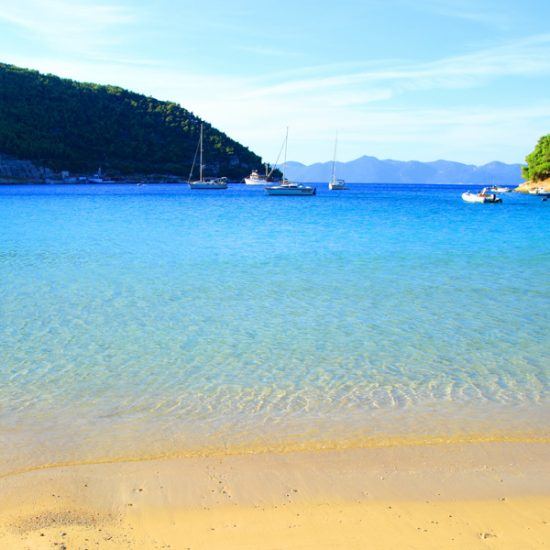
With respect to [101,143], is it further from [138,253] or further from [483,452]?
[483,452]

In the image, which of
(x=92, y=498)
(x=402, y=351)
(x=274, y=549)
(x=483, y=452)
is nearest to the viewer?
(x=274, y=549)

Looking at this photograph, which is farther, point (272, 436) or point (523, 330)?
point (523, 330)

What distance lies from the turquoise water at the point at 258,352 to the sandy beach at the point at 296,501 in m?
0.51

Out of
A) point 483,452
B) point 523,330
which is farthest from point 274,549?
point 523,330

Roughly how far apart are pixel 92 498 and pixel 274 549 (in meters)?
1.75

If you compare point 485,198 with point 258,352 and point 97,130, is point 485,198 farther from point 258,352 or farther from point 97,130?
point 97,130

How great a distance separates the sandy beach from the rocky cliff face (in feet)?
393

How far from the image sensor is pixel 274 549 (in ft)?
14.5

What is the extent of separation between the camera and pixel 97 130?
14350 cm

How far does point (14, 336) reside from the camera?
10562mm

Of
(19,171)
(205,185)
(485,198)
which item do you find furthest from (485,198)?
(19,171)

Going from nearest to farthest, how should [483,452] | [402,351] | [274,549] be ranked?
[274,549] → [483,452] → [402,351]

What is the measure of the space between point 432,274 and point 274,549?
1497 cm

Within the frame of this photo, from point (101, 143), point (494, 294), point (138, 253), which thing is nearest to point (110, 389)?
point (494, 294)
